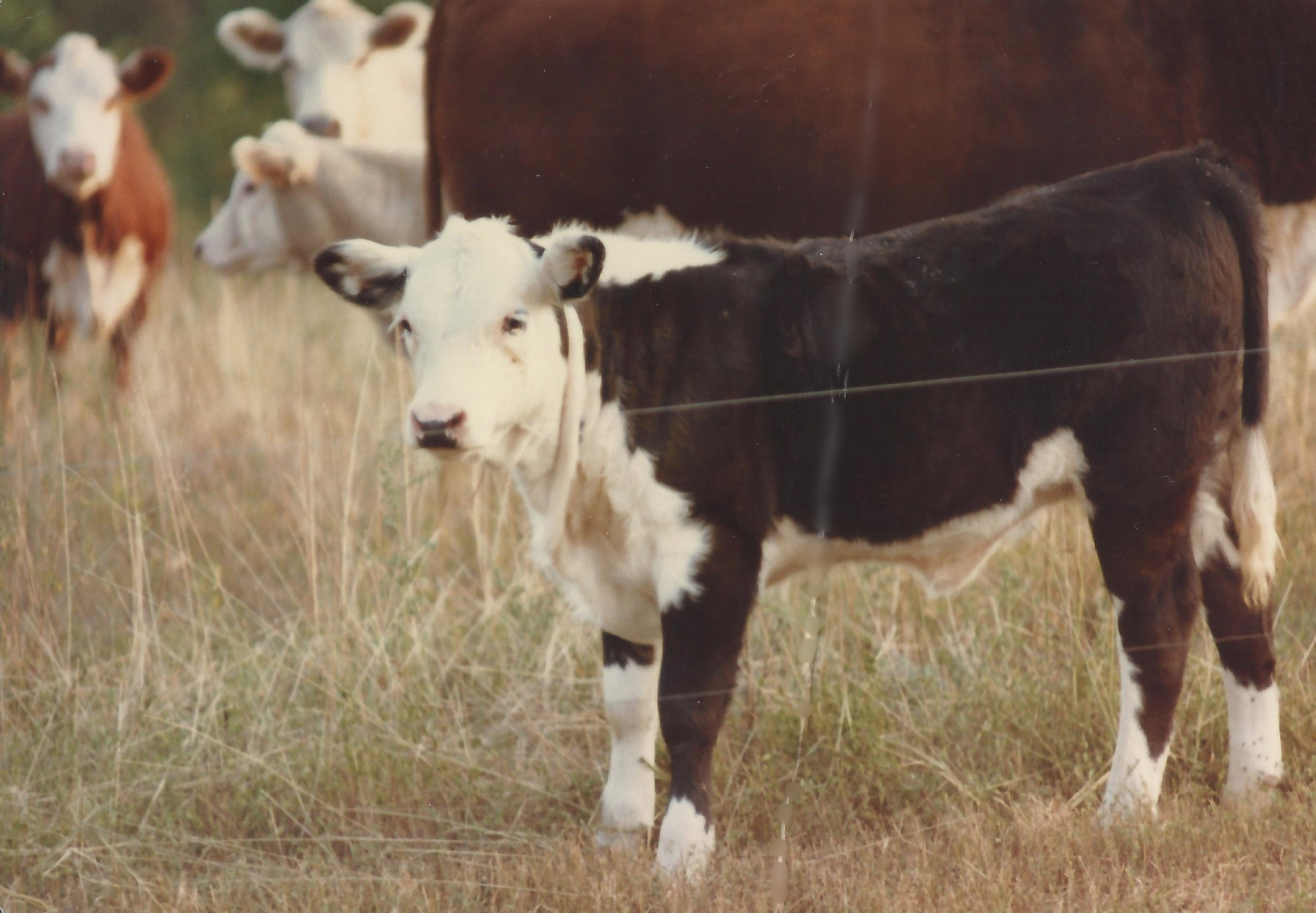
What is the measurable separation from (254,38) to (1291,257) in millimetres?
6668

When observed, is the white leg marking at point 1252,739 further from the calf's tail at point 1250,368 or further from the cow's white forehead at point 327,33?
the cow's white forehead at point 327,33

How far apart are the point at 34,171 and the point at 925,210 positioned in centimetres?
555

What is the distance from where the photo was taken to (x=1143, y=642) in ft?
11.4

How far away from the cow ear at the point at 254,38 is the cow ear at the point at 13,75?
131 cm

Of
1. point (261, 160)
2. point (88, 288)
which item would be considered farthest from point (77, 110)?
point (261, 160)

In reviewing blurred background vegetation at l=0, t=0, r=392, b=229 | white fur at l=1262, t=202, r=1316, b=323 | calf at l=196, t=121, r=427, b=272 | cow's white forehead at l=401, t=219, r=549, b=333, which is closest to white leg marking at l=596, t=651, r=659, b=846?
cow's white forehead at l=401, t=219, r=549, b=333

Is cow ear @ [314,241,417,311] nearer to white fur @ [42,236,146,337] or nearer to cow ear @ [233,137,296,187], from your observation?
cow ear @ [233,137,296,187]

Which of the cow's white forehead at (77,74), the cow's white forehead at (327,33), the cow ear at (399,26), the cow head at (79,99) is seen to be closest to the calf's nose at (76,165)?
the cow head at (79,99)

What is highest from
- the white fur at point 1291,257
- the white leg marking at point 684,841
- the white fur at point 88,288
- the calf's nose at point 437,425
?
the white fur at point 1291,257

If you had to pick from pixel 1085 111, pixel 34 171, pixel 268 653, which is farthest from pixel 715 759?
pixel 34 171

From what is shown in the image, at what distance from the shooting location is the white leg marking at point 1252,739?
3602 mm

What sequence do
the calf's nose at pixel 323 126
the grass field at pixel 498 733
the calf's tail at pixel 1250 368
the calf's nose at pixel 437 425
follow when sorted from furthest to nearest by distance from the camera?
the calf's nose at pixel 323 126 → the calf's tail at pixel 1250 368 → the grass field at pixel 498 733 → the calf's nose at pixel 437 425

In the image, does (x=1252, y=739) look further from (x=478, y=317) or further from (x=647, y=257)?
(x=478, y=317)

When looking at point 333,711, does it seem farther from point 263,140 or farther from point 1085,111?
point 263,140
